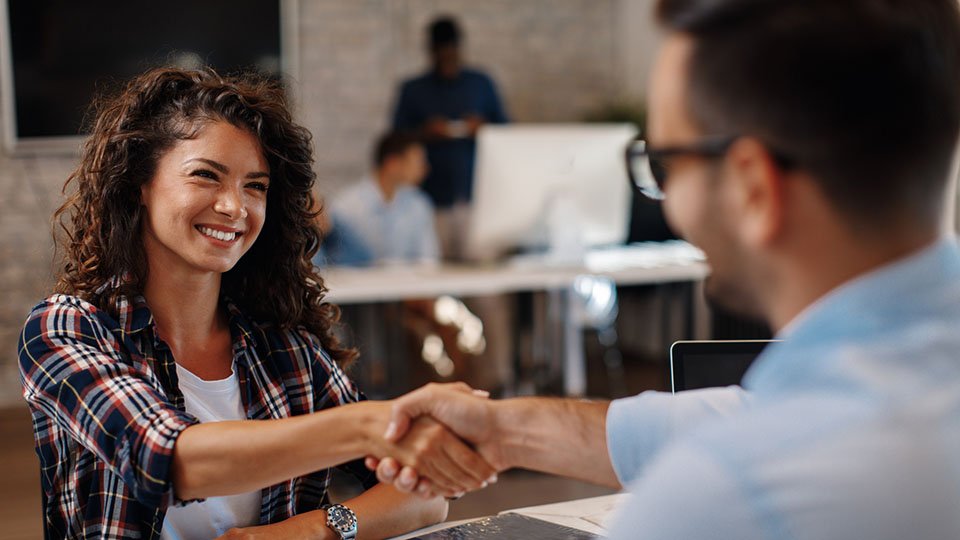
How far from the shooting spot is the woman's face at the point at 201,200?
5.15ft

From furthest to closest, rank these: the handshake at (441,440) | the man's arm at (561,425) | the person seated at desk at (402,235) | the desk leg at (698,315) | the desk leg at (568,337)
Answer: the desk leg at (698,315), the desk leg at (568,337), the person seated at desk at (402,235), the handshake at (441,440), the man's arm at (561,425)

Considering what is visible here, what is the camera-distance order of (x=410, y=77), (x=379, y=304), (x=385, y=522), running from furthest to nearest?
(x=410, y=77) → (x=379, y=304) → (x=385, y=522)

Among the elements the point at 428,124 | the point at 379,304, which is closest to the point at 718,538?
the point at 379,304

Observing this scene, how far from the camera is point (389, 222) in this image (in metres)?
4.86

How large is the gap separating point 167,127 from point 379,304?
368 cm

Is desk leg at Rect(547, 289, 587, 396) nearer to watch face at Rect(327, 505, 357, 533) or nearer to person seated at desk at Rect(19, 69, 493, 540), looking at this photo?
person seated at desk at Rect(19, 69, 493, 540)

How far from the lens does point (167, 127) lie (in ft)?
5.20

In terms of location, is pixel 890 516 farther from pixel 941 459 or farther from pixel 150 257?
pixel 150 257

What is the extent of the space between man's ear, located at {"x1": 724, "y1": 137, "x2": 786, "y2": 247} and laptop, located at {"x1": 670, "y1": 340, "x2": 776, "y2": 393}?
2.56ft

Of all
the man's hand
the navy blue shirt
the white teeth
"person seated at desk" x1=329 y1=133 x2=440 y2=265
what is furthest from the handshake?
the navy blue shirt

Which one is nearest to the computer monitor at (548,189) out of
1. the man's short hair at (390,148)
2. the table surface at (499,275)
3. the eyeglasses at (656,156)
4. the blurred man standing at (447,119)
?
the table surface at (499,275)

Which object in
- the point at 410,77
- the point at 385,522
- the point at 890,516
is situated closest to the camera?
the point at 890,516

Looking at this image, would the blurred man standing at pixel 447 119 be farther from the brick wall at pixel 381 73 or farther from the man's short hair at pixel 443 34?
the brick wall at pixel 381 73

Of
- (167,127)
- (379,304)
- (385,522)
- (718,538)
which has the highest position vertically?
(167,127)
